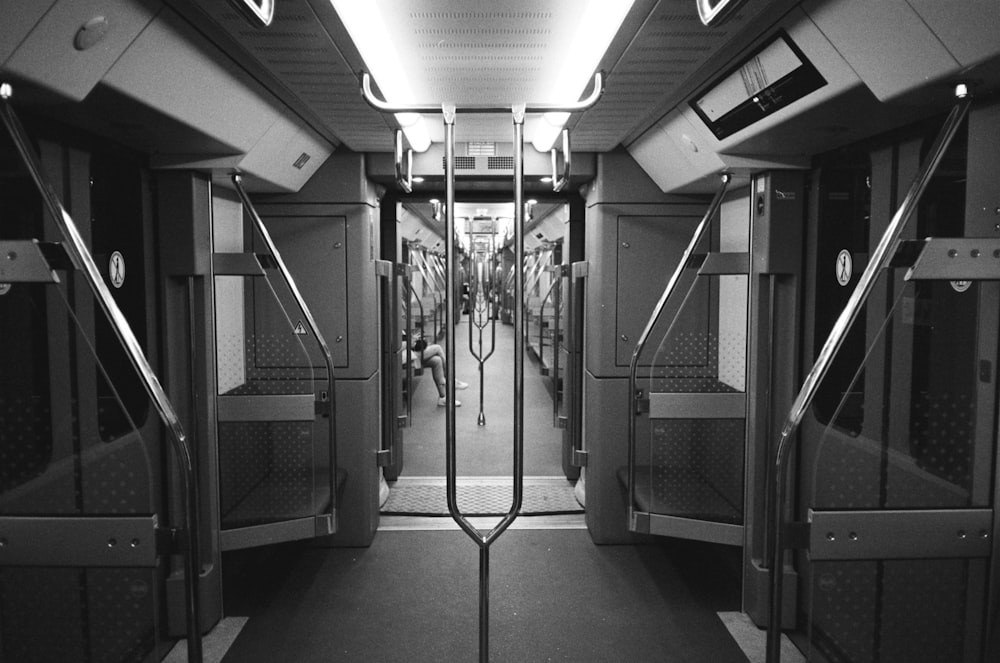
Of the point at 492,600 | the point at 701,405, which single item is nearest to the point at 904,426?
the point at 701,405

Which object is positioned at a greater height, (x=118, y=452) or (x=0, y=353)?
(x=0, y=353)

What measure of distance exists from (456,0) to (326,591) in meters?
3.12

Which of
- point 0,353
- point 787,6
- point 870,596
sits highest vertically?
point 787,6

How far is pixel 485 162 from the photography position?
4.58m

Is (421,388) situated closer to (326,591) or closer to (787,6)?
(326,591)

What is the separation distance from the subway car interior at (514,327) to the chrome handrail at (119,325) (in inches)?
0.5

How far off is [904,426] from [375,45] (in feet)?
8.35

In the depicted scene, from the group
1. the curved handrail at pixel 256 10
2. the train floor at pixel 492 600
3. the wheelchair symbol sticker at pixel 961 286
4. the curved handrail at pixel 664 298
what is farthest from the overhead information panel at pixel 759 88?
the train floor at pixel 492 600

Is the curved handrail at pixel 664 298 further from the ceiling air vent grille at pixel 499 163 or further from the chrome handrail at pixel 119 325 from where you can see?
the chrome handrail at pixel 119 325

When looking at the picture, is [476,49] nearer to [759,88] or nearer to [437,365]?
[759,88]

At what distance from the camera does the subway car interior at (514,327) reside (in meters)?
1.99

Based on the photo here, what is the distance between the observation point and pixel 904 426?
9.27 ft

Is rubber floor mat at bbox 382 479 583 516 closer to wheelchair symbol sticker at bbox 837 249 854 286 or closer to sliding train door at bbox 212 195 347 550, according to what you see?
sliding train door at bbox 212 195 347 550

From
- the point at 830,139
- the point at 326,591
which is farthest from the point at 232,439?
the point at 830,139
